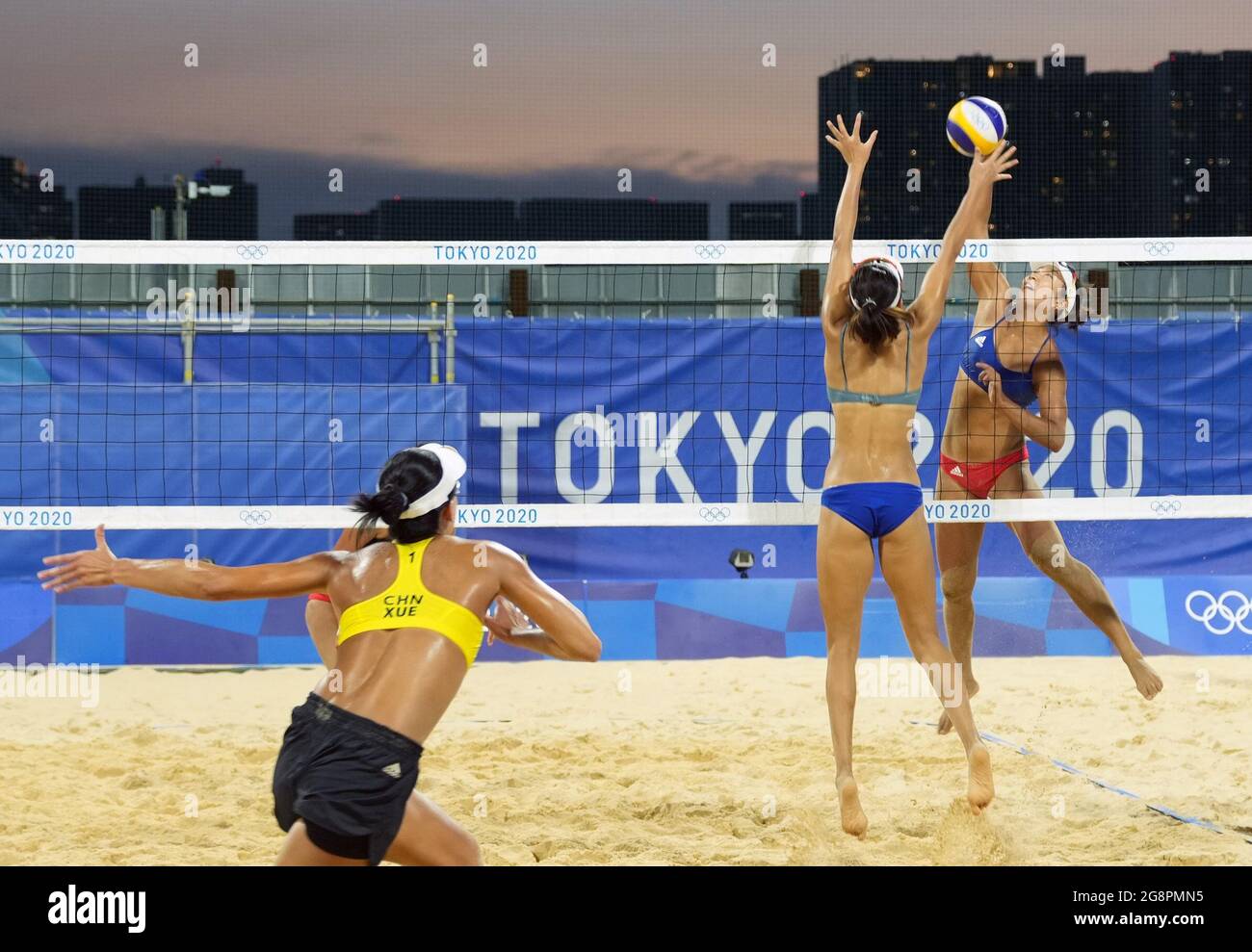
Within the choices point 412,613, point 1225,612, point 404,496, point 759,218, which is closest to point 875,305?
point 404,496

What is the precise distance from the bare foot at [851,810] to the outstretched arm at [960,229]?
62.1 inches

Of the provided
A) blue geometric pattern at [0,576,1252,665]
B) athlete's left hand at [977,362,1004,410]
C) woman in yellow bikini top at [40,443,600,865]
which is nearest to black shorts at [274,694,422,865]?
woman in yellow bikini top at [40,443,600,865]

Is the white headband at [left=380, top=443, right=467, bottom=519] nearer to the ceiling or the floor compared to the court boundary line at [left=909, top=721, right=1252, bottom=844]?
nearer to the ceiling

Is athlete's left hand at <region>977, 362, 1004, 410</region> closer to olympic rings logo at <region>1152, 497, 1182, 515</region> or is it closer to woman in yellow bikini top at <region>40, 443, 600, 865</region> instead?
olympic rings logo at <region>1152, 497, 1182, 515</region>

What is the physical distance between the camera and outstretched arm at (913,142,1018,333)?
4.60 metres

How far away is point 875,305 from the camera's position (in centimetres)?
448

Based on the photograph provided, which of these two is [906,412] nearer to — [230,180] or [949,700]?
[949,700]

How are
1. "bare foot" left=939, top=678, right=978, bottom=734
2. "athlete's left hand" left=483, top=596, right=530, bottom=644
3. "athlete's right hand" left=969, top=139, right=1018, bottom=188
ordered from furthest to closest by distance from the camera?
"bare foot" left=939, top=678, right=978, bottom=734 < "athlete's right hand" left=969, top=139, right=1018, bottom=188 < "athlete's left hand" left=483, top=596, right=530, bottom=644

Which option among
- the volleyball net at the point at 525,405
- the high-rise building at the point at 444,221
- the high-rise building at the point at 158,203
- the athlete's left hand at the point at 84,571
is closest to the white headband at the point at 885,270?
the athlete's left hand at the point at 84,571

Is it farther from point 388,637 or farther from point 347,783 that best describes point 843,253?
point 347,783

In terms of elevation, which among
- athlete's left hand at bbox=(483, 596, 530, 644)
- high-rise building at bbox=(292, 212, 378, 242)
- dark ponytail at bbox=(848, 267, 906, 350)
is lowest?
athlete's left hand at bbox=(483, 596, 530, 644)

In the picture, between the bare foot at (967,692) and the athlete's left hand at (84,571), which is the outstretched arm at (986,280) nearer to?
the bare foot at (967,692)

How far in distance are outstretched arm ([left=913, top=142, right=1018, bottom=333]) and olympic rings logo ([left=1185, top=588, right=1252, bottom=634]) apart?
530 cm
